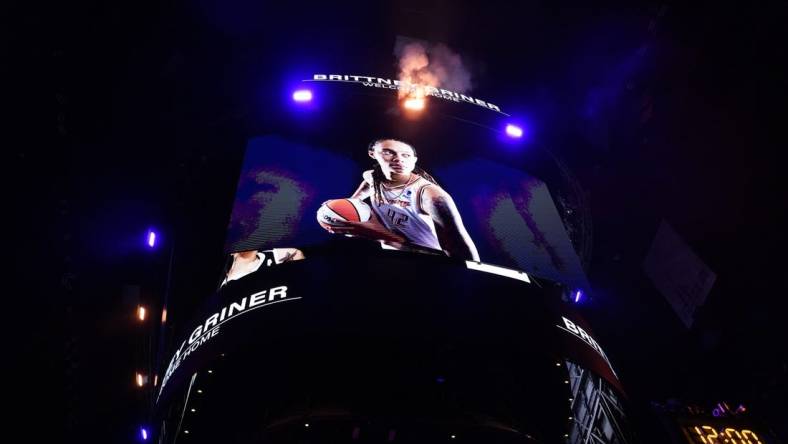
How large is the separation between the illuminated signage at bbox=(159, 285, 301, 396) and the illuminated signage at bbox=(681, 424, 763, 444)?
22.7ft

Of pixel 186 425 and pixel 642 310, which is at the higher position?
pixel 642 310

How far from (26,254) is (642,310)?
40.4 feet

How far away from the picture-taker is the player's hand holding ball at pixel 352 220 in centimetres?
705

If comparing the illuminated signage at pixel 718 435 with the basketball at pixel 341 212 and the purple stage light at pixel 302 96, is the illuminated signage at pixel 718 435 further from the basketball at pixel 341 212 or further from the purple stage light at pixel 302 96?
the purple stage light at pixel 302 96

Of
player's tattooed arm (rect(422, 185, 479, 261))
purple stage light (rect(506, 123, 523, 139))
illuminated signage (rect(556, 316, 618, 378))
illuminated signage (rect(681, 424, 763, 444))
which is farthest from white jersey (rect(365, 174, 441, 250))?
illuminated signage (rect(681, 424, 763, 444))

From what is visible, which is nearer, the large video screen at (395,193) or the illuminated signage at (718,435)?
the large video screen at (395,193)

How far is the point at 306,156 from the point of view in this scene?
8359 millimetres

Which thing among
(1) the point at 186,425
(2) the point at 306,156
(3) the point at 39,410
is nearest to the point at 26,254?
(3) the point at 39,410

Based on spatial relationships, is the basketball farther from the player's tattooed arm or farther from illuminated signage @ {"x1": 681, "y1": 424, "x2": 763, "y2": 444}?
illuminated signage @ {"x1": 681, "y1": 424, "x2": 763, "y2": 444}

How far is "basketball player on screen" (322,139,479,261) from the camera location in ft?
23.4

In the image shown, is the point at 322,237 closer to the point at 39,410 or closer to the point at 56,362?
the point at 56,362

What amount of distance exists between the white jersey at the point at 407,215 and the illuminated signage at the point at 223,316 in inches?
75.8

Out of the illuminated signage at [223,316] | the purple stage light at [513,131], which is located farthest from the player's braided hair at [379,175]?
the illuminated signage at [223,316]

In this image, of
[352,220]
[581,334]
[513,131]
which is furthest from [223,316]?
[513,131]
